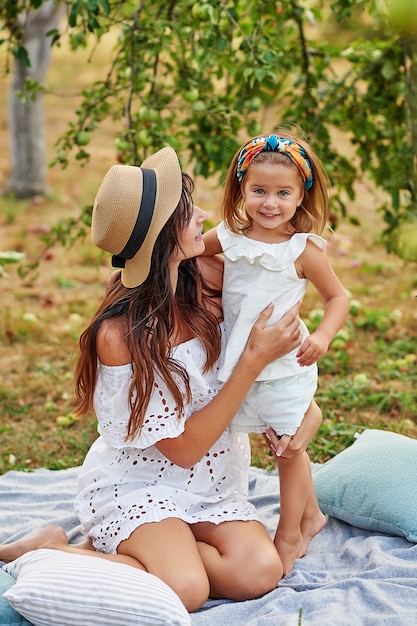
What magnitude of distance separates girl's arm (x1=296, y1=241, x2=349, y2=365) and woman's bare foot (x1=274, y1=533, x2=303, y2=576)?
519 mm

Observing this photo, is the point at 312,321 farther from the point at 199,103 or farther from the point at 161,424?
the point at 161,424

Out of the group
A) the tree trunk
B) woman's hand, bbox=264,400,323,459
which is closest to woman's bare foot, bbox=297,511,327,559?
woman's hand, bbox=264,400,323,459

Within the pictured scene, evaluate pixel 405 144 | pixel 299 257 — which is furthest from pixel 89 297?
pixel 299 257

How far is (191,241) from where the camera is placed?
80.2 inches

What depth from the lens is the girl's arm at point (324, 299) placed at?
6.54ft

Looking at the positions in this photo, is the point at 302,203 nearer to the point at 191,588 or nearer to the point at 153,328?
the point at 153,328

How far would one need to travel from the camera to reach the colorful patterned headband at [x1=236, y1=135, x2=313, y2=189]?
6.58ft

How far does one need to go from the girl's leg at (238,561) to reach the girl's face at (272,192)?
2.67 ft

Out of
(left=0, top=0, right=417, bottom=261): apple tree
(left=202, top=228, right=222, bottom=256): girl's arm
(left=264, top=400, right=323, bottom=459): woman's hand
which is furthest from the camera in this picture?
(left=0, top=0, right=417, bottom=261): apple tree

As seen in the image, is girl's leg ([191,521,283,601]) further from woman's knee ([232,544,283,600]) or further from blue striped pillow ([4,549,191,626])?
blue striped pillow ([4,549,191,626])

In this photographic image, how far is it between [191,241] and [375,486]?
0.92m

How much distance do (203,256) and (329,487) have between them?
0.79m

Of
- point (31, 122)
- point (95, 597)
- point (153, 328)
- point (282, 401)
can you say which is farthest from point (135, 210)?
point (31, 122)

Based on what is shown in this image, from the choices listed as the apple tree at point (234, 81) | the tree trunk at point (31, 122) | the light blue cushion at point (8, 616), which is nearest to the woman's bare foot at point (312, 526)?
the light blue cushion at point (8, 616)
